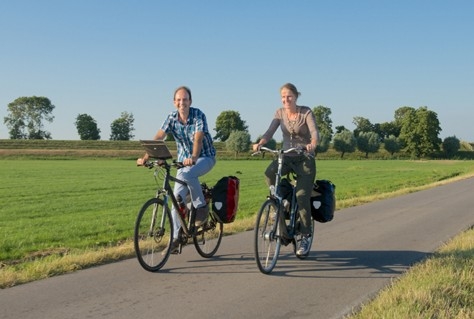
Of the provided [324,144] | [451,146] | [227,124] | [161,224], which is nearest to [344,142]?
[324,144]

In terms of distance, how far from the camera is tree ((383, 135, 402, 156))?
114m

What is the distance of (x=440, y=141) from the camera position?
114688mm

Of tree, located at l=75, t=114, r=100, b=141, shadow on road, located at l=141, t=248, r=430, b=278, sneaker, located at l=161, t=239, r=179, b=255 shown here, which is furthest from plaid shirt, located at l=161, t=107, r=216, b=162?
tree, located at l=75, t=114, r=100, b=141

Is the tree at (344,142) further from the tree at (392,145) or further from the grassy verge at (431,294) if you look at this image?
the grassy verge at (431,294)

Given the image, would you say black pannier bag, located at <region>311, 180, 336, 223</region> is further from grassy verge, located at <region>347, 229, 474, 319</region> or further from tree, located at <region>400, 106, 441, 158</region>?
tree, located at <region>400, 106, 441, 158</region>

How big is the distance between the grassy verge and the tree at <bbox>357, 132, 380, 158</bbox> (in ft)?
366

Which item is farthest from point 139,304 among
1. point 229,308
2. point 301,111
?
point 301,111

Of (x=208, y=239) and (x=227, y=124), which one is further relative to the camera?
(x=227, y=124)

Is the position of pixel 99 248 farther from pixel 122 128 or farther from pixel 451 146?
pixel 122 128

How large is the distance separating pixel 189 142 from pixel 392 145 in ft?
370

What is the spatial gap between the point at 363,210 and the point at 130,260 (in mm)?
7738

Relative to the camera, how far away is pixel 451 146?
4532 inches

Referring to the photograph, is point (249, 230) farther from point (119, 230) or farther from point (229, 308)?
point (229, 308)

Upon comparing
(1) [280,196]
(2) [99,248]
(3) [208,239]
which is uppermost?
(1) [280,196]
